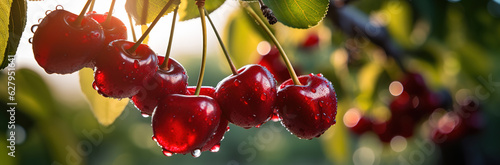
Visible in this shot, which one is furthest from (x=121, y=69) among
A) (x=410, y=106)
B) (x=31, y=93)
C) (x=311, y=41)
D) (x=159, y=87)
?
(x=410, y=106)

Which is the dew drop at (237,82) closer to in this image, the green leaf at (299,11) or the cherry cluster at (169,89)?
the cherry cluster at (169,89)

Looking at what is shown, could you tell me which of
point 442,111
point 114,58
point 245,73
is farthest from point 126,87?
point 442,111

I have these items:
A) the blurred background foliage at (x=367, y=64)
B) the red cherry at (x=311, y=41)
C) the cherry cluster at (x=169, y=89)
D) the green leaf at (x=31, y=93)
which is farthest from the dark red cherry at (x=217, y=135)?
the red cherry at (x=311, y=41)

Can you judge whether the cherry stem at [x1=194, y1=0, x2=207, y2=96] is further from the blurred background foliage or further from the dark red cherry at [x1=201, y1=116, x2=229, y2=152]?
the blurred background foliage

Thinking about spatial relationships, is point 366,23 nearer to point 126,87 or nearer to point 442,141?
point 442,141

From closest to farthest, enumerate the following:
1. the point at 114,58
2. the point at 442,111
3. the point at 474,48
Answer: the point at 114,58, the point at 474,48, the point at 442,111
